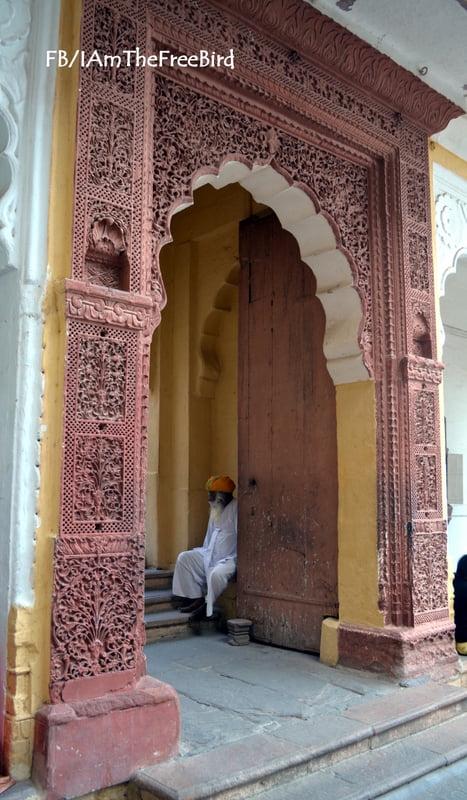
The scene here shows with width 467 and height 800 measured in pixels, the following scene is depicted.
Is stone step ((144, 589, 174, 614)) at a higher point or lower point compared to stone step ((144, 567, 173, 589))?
lower

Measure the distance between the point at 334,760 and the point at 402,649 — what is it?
1.08 m

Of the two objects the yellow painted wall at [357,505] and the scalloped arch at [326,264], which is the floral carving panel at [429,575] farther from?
the scalloped arch at [326,264]

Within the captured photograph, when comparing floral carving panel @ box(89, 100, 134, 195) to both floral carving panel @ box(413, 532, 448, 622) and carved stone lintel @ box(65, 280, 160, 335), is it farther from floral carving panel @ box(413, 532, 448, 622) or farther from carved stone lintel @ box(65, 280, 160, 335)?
floral carving panel @ box(413, 532, 448, 622)

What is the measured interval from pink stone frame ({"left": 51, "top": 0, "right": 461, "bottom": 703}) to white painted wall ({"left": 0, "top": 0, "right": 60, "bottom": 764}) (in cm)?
14

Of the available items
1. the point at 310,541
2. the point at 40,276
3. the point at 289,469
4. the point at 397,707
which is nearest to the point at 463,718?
the point at 397,707

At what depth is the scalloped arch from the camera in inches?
158

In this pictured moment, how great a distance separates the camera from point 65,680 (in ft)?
8.63

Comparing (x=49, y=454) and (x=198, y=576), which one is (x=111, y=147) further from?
(x=198, y=576)

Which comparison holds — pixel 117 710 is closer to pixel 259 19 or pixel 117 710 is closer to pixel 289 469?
pixel 289 469

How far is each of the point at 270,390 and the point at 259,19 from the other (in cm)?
234

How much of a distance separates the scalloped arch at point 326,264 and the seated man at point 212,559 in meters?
1.46

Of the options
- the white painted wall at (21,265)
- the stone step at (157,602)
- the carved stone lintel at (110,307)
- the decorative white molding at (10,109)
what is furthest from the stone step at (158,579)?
the decorative white molding at (10,109)

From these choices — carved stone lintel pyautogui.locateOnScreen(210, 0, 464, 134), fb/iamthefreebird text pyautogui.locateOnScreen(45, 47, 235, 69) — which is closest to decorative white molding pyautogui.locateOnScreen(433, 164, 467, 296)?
carved stone lintel pyautogui.locateOnScreen(210, 0, 464, 134)

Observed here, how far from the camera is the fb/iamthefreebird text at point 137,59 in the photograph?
295cm
